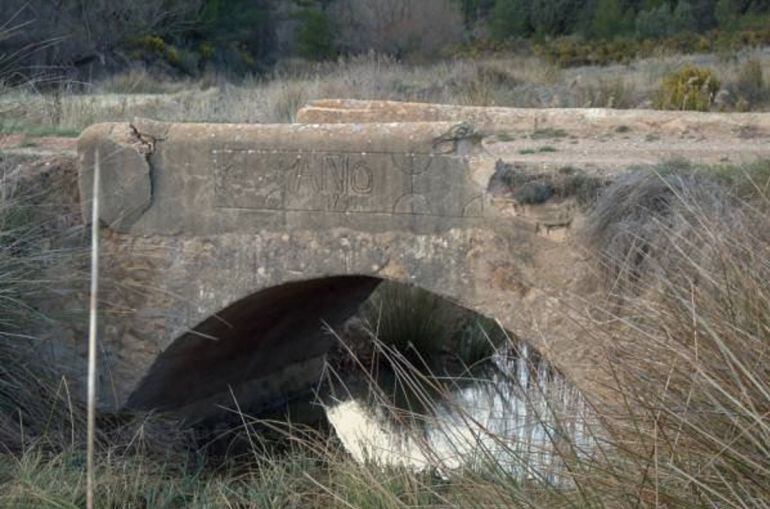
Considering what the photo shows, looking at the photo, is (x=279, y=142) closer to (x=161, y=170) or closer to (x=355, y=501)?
(x=161, y=170)

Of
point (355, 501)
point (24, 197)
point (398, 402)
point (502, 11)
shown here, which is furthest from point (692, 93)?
point (502, 11)

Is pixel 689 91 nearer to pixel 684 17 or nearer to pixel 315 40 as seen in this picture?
pixel 684 17

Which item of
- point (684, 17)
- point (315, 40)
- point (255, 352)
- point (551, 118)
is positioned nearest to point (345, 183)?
point (255, 352)

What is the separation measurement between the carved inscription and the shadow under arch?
50 cm

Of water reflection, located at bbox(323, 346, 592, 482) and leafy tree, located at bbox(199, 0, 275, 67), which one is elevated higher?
water reflection, located at bbox(323, 346, 592, 482)

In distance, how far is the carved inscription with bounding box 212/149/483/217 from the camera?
589 cm

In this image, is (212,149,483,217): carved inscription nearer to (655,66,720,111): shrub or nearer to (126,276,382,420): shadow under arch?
(126,276,382,420): shadow under arch

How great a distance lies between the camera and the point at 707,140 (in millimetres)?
7742

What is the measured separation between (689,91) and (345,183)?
614 cm

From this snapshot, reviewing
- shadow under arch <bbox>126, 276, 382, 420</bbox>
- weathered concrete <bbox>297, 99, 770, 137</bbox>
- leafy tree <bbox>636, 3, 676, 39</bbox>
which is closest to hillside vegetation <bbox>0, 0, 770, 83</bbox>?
leafy tree <bbox>636, 3, 676, 39</bbox>

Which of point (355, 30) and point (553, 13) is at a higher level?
point (553, 13)

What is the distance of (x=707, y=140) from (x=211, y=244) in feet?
10.7

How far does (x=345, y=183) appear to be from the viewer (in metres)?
6.09

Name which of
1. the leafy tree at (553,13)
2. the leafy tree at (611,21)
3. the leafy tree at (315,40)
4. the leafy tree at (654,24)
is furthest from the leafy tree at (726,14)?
the leafy tree at (315,40)
